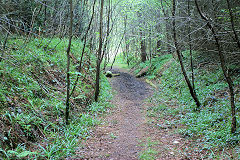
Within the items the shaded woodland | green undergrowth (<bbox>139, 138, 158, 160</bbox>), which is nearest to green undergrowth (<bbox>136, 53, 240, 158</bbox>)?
the shaded woodland

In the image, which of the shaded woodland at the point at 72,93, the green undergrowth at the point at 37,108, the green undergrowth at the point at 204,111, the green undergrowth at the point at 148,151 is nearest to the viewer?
the green undergrowth at the point at 37,108

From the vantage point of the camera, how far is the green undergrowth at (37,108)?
3529 millimetres

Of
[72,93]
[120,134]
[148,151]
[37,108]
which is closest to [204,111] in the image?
[148,151]

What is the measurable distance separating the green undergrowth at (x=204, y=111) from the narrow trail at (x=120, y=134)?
790 millimetres

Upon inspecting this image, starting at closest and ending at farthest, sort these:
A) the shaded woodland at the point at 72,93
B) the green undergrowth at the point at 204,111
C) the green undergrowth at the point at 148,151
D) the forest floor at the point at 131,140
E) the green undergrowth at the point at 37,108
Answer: the green undergrowth at the point at 37,108 → the shaded woodland at the point at 72,93 → the green undergrowth at the point at 148,151 → the forest floor at the point at 131,140 → the green undergrowth at the point at 204,111

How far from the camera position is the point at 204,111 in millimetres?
5707

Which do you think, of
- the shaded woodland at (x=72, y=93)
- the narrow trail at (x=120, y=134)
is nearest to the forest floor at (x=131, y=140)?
the narrow trail at (x=120, y=134)

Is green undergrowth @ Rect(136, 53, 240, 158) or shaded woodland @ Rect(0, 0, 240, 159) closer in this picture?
shaded woodland @ Rect(0, 0, 240, 159)

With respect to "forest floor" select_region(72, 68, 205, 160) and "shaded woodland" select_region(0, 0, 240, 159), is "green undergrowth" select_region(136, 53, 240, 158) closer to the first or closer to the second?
"shaded woodland" select_region(0, 0, 240, 159)

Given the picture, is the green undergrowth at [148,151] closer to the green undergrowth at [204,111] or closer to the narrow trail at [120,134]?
the narrow trail at [120,134]

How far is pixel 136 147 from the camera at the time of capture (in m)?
4.43

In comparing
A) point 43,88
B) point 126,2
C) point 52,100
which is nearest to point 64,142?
point 52,100

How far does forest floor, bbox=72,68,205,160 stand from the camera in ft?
13.2

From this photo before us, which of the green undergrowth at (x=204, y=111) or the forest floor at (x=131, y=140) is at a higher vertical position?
the green undergrowth at (x=204, y=111)
